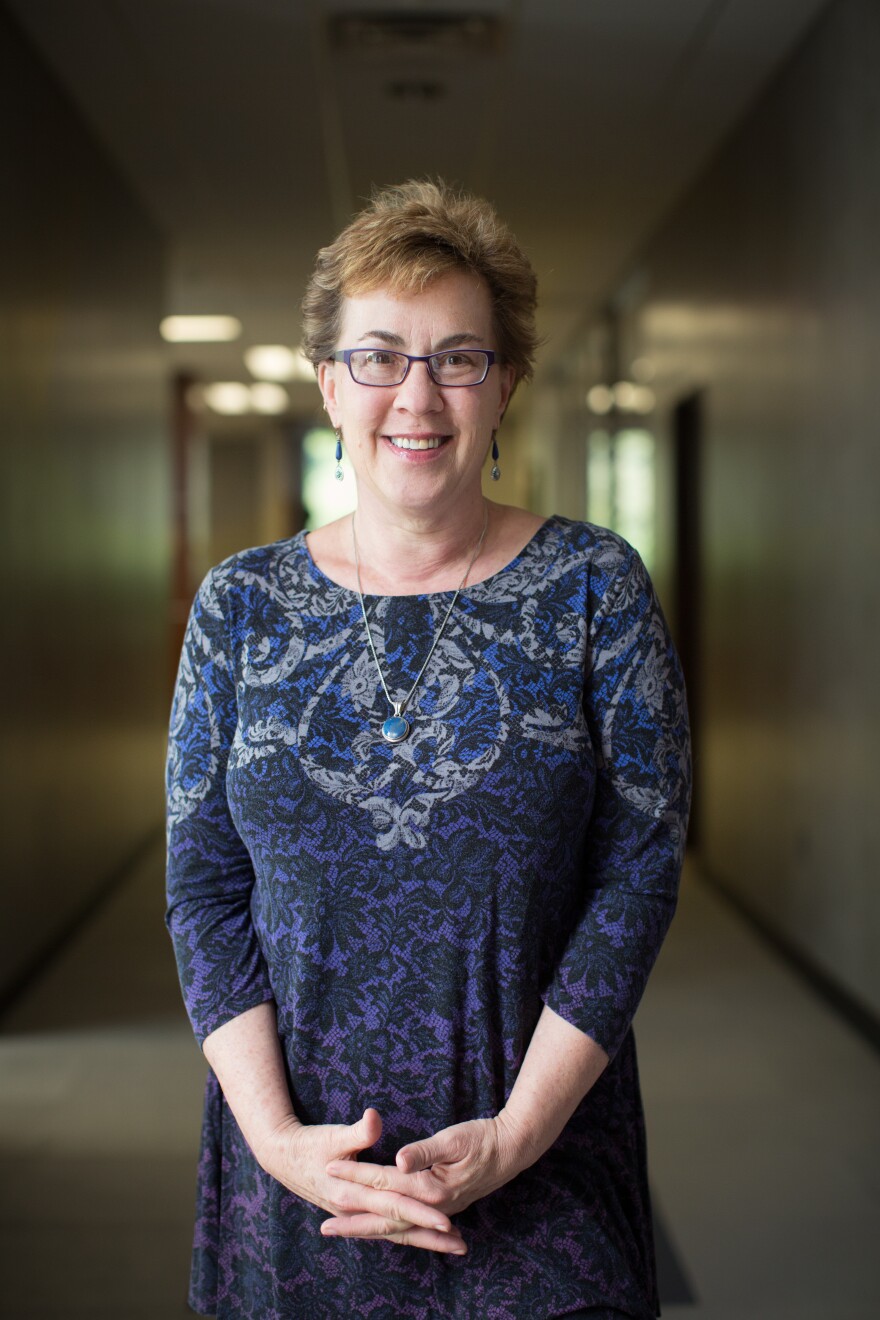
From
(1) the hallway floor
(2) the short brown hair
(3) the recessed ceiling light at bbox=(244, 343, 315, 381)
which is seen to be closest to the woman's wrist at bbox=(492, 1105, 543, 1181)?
(2) the short brown hair

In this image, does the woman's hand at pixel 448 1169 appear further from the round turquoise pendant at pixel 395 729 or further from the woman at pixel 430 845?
the round turquoise pendant at pixel 395 729

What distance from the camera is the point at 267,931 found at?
54.9 inches

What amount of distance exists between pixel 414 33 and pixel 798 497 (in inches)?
91.2

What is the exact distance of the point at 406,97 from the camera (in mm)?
5797

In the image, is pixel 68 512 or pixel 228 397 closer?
pixel 68 512

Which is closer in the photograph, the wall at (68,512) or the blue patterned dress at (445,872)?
the blue patterned dress at (445,872)

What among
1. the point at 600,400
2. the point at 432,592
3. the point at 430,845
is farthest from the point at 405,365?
the point at 600,400

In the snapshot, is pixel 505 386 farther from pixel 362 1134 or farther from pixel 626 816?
pixel 362 1134

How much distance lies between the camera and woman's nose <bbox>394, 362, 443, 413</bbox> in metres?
1.35

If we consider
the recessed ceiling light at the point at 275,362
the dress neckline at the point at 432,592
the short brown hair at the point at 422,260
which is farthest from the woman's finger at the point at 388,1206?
the recessed ceiling light at the point at 275,362

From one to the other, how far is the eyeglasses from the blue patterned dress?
204 mm

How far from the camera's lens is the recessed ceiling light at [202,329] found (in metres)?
11.6

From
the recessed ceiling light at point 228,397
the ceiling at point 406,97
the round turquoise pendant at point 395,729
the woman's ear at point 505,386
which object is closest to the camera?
the round turquoise pendant at point 395,729

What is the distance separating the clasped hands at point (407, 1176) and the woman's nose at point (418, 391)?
685mm
